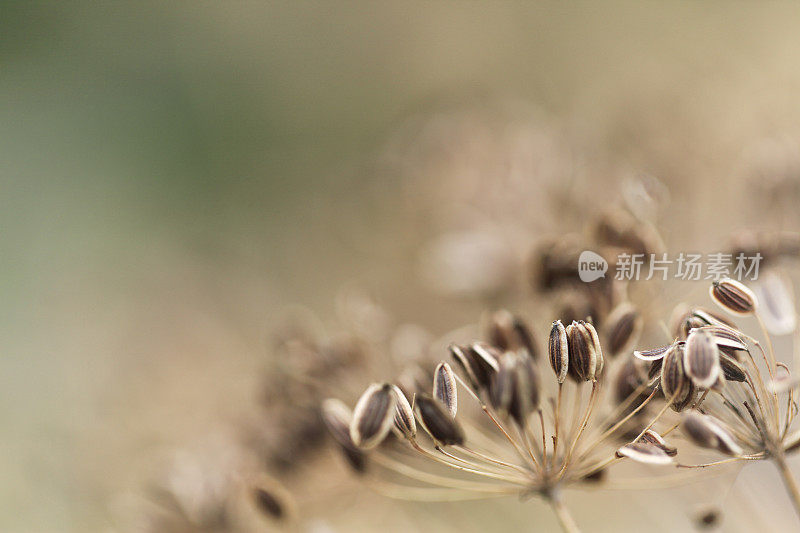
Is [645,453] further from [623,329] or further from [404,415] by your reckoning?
[404,415]

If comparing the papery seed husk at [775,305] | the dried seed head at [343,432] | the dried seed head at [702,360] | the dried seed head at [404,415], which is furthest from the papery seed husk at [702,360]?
the dried seed head at [343,432]

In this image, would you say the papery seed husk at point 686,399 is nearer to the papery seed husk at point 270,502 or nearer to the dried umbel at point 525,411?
the dried umbel at point 525,411

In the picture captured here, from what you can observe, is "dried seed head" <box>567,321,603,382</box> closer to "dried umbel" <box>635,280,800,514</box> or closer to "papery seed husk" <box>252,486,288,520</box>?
"dried umbel" <box>635,280,800,514</box>

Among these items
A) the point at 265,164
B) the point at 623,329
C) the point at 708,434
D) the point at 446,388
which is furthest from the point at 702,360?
the point at 265,164

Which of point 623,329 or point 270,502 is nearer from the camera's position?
point 623,329

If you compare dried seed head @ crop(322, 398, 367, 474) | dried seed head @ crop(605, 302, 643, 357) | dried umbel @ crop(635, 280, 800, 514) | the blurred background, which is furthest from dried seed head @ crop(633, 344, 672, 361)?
the blurred background

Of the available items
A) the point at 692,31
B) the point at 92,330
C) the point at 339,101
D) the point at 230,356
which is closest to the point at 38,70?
the point at 339,101
